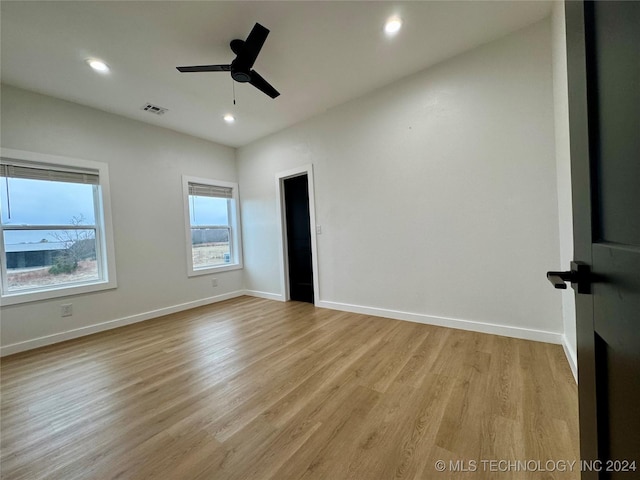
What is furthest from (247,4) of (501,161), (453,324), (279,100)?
(453,324)

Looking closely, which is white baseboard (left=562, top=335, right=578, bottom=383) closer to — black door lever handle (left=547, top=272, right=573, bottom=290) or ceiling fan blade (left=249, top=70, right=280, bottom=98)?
black door lever handle (left=547, top=272, right=573, bottom=290)

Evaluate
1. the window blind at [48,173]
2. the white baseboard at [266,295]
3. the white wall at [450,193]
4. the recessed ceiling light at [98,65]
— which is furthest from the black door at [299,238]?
the window blind at [48,173]

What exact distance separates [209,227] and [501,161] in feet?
14.1

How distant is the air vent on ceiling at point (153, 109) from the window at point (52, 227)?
3.05 ft

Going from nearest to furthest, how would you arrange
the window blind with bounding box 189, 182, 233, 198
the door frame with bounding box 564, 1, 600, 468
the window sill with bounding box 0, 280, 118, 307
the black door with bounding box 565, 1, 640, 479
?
the black door with bounding box 565, 1, 640, 479
the door frame with bounding box 564, 1, 600, 468
the window sill with bounding box 0, 280, 118, 307
the window blind with bounding box 189, 182, 233, 198

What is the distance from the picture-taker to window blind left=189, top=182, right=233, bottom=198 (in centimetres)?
414

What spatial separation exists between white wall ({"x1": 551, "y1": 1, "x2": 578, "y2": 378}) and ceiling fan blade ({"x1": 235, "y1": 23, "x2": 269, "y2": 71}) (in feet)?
6.91

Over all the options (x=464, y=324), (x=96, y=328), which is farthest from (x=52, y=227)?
(x=464, y=324)

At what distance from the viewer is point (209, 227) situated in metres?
4.39

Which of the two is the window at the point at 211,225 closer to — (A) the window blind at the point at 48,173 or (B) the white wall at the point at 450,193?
(A) the window blind at the point at 48,173

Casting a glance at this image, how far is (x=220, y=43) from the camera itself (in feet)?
7.18

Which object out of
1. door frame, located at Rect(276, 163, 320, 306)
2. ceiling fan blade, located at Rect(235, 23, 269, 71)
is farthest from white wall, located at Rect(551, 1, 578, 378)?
door frame, located at Rect(276, 163, 320, 306)

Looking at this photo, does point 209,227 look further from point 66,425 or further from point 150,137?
point 66,425

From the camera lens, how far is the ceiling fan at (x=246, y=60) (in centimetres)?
188
